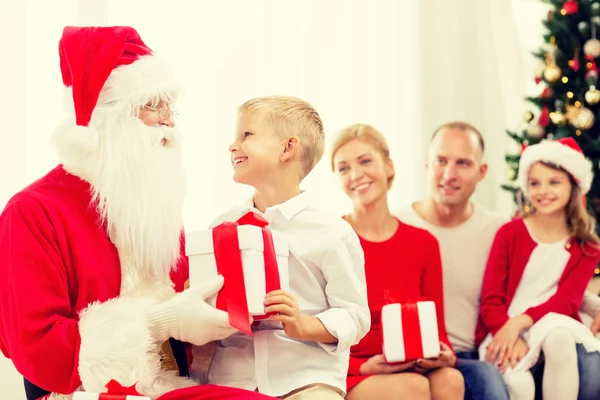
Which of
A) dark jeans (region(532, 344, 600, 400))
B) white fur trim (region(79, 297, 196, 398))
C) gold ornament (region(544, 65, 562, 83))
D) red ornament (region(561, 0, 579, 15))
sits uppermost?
red ornament (region(561, 0, 579, 15))

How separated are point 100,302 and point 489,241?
2.07 m

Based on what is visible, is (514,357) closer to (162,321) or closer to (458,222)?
(458,222)

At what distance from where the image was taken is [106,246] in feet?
6.67

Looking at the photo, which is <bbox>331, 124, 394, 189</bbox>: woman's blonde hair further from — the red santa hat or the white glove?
the white glove

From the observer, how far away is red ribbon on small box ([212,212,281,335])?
1.85 m

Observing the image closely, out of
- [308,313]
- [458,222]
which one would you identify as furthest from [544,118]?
[308,313]

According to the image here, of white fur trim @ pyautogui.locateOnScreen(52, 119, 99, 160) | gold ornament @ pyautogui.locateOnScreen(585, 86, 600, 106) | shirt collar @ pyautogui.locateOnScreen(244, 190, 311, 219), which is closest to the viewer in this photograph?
white fur trim @ pyautogui.locateOnScreen(52, 119, 99, 160)

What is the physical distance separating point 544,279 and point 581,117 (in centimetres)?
123

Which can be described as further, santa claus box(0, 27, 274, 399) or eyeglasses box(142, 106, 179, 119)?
eyeglasses box(142, 106, 179, 119)

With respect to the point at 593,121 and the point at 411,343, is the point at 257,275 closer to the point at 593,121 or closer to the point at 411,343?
the point at 411,343

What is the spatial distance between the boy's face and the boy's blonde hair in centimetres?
3

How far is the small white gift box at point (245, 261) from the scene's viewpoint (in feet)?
6.08

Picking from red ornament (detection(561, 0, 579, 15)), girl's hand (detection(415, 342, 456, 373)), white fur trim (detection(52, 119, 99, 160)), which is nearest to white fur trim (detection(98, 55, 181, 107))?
white fur trim (detection(52, 119, 99, 160))

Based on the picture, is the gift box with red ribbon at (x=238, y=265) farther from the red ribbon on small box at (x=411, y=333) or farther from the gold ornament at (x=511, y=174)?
the gold ornament at (x=511, y=174)
